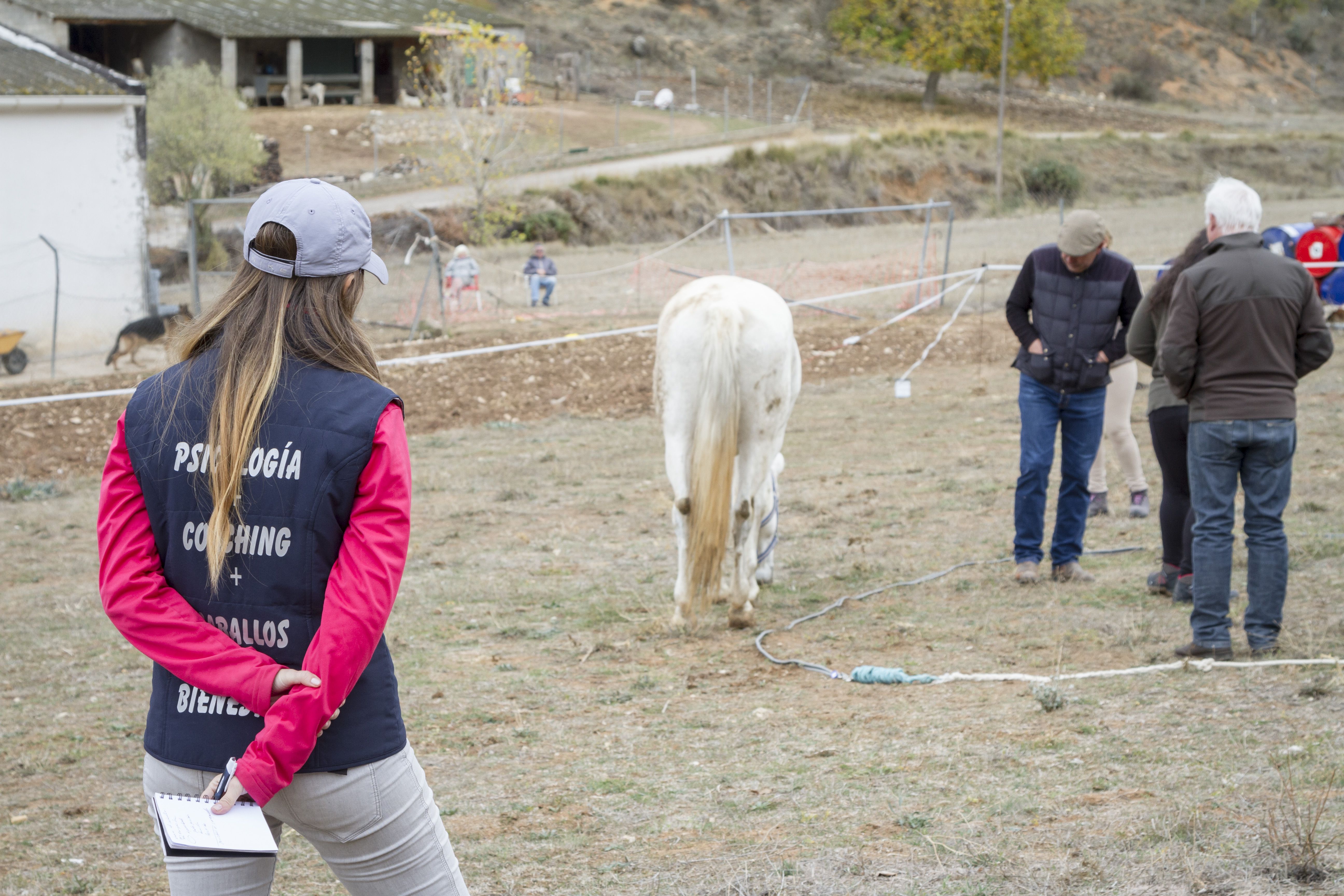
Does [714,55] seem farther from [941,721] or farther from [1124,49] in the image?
[941,721]

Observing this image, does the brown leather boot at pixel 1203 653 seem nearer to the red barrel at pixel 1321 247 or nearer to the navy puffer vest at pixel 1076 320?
the navy puffer vest at pixel 1076 320

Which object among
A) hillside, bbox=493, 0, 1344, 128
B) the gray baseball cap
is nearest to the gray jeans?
the gray baseball cap

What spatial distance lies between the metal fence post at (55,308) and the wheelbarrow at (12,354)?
0.40m

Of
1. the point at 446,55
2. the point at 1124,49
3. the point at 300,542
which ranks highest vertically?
the point at 1124,49

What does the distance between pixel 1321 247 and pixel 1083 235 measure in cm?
1110

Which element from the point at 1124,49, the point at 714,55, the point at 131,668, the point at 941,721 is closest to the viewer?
the point at 941,721

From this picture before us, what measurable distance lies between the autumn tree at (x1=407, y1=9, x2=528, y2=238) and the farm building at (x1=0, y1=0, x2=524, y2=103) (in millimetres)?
7900

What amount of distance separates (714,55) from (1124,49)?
26.8m

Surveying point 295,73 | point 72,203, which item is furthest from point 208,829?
point 295,73

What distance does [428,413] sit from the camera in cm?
1258

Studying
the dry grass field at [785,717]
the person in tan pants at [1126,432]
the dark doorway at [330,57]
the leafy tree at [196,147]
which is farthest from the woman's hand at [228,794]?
the dark doorway at [330,57]

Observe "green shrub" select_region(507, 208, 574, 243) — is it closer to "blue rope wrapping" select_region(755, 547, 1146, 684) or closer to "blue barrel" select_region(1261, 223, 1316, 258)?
"blue barrel" select_region(1261, 223, 1316, 258)

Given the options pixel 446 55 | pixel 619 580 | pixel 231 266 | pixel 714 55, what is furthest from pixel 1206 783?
pixel 714 55

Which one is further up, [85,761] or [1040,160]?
[1040,160]
